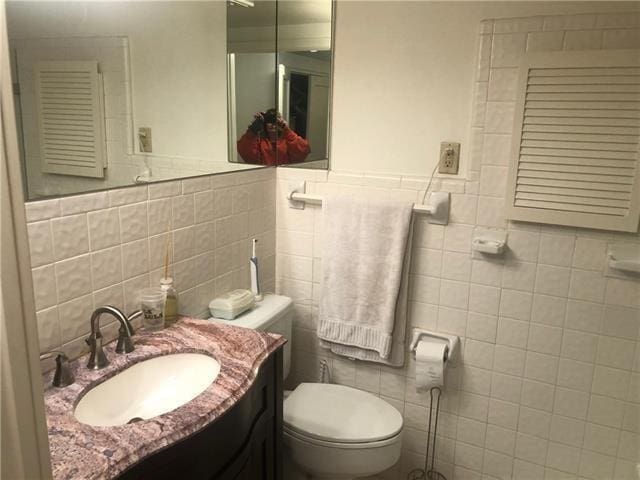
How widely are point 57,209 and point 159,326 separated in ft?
1.51

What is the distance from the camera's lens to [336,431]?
1738mm

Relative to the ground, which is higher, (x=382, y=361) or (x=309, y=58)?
(x=309, y=58)

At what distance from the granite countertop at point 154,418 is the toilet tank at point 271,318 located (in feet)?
0.88

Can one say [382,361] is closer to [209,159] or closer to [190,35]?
→ [209,159]

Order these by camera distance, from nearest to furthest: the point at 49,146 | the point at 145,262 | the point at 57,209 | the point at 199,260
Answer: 1. the point at 57,209
2. the point at 49,146
3. the point at 145,262
4. the point at 199,260

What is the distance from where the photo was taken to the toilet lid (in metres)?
1.73

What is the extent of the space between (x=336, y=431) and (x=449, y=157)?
1054 mm

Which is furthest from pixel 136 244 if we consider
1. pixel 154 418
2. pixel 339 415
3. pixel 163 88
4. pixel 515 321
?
pixel 515 321

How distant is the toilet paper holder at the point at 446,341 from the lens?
194 centimetres

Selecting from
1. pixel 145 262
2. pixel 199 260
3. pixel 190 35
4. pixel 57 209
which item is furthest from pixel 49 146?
pixel 190 35

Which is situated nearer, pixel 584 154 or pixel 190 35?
pixel 584 154

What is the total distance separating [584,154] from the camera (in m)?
1.64

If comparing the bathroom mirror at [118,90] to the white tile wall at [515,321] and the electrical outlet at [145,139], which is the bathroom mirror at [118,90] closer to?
the electrical outlet at [145,139]

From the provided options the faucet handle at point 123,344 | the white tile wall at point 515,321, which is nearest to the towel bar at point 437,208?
the white tile wall at point 515,321
